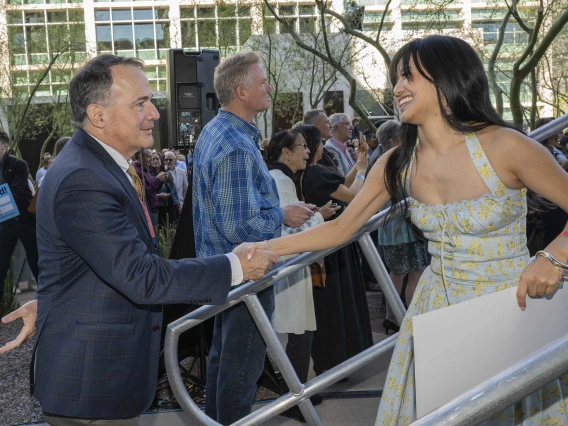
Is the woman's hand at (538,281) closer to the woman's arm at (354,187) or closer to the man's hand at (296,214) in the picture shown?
the man's hand at (296,214)

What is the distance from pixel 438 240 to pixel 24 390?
4.30 metres

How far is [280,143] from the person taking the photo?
5.11 metres

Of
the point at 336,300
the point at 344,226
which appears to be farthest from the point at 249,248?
the point at 336,300

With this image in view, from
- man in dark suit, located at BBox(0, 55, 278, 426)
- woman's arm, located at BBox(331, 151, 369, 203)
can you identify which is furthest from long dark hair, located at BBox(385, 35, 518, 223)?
woman's arm, located at BBox(331, 151, 369, 203)

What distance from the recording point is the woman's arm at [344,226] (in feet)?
9.05

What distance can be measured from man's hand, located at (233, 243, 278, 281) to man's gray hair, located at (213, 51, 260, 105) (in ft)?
4.36

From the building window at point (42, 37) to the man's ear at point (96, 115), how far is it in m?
31.9

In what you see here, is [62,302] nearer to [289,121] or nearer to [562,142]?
[562,142]

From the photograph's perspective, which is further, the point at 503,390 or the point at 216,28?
the point at 216,28

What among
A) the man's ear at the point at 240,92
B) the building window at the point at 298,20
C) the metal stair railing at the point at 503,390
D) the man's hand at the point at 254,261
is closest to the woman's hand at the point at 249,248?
the man's hand at the point at 254,261

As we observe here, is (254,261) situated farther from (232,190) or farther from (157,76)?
(157,76)

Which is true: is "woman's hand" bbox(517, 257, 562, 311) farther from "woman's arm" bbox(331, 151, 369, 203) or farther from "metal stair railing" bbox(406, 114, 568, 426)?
"woman's arm" bbox(331, 151, 369, 203)

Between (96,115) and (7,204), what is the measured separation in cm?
555

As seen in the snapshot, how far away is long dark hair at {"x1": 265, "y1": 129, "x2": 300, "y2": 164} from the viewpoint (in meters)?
5.08
